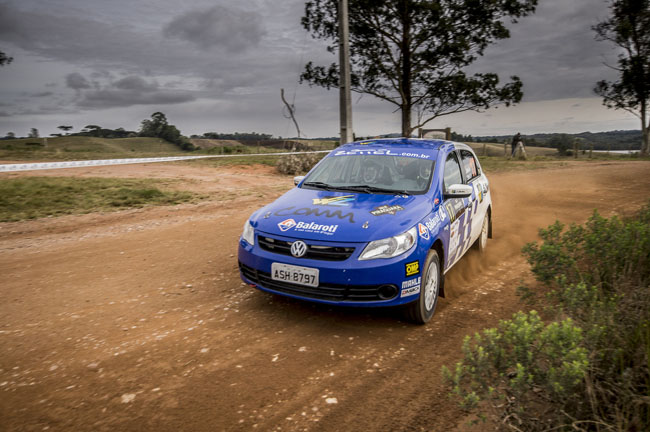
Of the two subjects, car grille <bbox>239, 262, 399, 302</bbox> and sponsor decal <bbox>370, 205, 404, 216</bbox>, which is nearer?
car grille <bbox>239, 262, 399, 302</bbox>

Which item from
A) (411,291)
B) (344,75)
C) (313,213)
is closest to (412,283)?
(411,291)

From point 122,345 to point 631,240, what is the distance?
437 centimetres

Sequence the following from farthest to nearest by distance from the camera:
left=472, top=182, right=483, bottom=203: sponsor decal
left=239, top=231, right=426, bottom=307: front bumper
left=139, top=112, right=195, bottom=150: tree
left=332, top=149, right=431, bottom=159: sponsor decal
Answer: left=139, top=112, right=195, bottom=150: tree → left=472, top=182, right=483, bottom=203: sponsor decal → left=332, top=149, right=431, bottom=159: sponsor decal → left=239, top=231, right=426, bottom=307: front bumper

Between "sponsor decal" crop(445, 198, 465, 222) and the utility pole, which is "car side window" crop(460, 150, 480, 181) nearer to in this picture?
"sponsor decal" crop(445, 198, 465, 222)

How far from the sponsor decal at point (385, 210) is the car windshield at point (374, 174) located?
47cm

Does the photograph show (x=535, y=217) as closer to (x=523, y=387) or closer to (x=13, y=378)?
(x=523, y=387)

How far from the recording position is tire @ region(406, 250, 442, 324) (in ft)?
12.5

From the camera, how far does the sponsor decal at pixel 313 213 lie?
3994 mm

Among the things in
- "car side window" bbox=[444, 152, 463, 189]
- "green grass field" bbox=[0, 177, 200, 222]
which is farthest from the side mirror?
"green grass field" bbox=[0, 177, 200, 222]

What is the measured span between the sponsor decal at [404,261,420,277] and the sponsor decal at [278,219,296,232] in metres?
1.08

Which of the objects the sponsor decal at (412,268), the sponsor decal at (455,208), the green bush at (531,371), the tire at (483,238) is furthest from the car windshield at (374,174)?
the green bush at (531,371)

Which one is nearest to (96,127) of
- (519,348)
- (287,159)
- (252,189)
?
(287,159)

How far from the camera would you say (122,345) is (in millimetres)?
3553

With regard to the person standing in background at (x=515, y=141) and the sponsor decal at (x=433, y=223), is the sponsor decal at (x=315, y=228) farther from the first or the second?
the person standing in background at (x=515, y=141)
